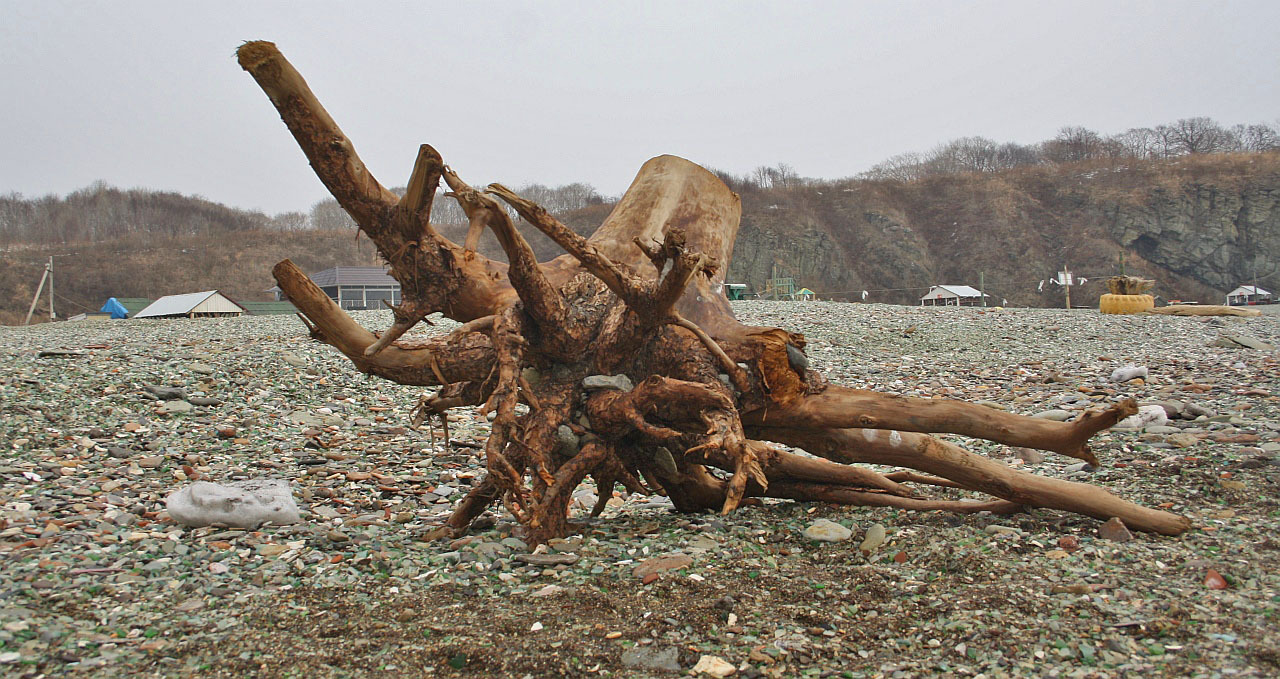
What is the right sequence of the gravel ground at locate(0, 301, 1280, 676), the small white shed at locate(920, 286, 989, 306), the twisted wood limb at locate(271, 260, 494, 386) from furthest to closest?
the small white shed at locate(920, 286, 989, 306) < the twisted wood limb at locate(271, 260, 494, 386) < the gravel ground at locate(0, 301, 1280, 676)

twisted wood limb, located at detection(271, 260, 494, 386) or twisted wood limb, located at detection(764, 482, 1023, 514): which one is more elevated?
twisted wood limb, located at detection(271, 260, 494, 386)

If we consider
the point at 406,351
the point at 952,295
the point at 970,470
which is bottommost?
the point at 970,470

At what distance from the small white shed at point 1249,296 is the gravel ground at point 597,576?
164 feet

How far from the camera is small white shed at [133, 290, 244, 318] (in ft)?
83.0

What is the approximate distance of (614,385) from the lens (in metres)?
3.96

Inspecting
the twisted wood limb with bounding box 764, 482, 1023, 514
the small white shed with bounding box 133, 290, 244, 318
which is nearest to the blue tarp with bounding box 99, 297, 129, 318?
the small white shed with bounding box 133, 290, 244, 318

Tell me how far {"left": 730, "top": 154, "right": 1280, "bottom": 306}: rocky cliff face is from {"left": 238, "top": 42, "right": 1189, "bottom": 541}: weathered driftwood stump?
5006cm

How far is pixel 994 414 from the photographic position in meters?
3.90

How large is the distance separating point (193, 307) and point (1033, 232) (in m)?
55.0

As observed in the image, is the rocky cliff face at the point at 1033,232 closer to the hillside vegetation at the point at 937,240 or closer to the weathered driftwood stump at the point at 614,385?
the hillside vegetation at the point at 937,240

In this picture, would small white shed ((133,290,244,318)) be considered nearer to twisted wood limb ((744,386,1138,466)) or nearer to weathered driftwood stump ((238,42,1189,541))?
weathered driftwood stump ((238,42,1189,541))


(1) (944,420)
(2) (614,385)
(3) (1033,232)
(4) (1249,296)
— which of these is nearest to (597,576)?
(2) (614,385)

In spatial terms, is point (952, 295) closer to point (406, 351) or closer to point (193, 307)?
point (193, 307)

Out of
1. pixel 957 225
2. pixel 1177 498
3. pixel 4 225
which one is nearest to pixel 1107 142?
pixel 957 225
